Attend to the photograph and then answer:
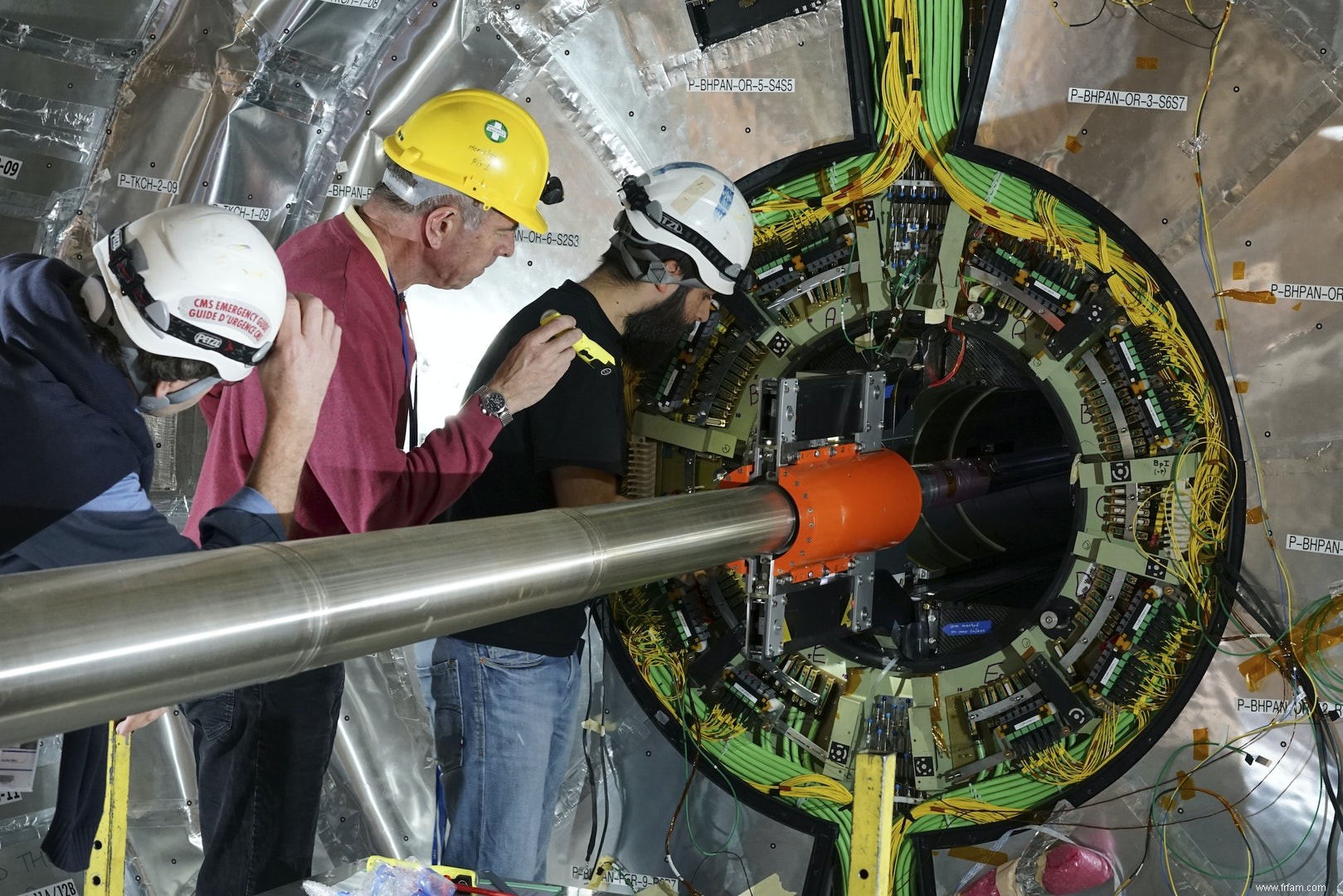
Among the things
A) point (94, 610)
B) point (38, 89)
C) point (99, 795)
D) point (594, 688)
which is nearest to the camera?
point (94, 610)

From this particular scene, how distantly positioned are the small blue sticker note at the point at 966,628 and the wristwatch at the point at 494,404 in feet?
4.10

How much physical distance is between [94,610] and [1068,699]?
220 centimetres

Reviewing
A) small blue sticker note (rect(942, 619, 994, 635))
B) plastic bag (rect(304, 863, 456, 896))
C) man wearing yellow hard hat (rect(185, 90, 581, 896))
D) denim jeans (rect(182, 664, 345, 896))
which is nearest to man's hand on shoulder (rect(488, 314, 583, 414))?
man wearing yellow hard hat (rect(185, 90, 581, 896))

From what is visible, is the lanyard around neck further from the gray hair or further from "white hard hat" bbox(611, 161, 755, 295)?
"white hard hat" bbox(611, 161, 755, 295)

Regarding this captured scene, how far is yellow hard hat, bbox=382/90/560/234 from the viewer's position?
2.67 meters

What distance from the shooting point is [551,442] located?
9.11 feet

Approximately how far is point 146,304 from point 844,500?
1357mm

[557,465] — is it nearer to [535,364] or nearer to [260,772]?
[535,364]

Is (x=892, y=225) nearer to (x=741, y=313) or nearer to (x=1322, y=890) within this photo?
(x=741, y=313)

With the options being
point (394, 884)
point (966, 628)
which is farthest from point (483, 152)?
point (966, 628)

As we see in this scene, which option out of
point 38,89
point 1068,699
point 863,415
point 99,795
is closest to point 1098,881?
point 1068,699

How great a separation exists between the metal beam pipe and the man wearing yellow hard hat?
70 cm

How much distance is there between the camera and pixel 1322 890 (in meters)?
2.66

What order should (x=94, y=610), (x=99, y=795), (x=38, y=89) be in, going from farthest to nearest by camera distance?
1. (x=38, y=89)
2. (x=99, y=795)
3. (x=94, y=610)
